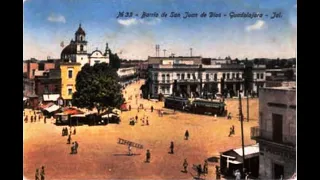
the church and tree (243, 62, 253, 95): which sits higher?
the church

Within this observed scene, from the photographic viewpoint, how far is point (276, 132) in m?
5.04

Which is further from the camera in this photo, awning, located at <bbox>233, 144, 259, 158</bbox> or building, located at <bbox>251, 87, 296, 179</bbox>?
awning, located at <bbox>233, 144, 259, 158</bbox>

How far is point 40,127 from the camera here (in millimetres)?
5102

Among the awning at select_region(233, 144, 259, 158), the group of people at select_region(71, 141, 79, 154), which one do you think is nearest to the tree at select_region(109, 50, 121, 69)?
the group of people at select_region(71, 141, 79, 154)

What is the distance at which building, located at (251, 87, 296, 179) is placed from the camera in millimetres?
4965

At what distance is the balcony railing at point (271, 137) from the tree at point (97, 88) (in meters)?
1.34

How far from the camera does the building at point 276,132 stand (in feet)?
16.3

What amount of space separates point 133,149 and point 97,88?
709 mm

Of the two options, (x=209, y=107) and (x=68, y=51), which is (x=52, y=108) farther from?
(x=209, y=107)

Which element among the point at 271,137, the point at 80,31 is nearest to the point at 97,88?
the point at 80,31

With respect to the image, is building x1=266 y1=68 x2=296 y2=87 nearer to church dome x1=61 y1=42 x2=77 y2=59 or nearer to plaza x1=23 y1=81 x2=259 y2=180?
plaza x1=23 y1=81 x2=259 y2=180
